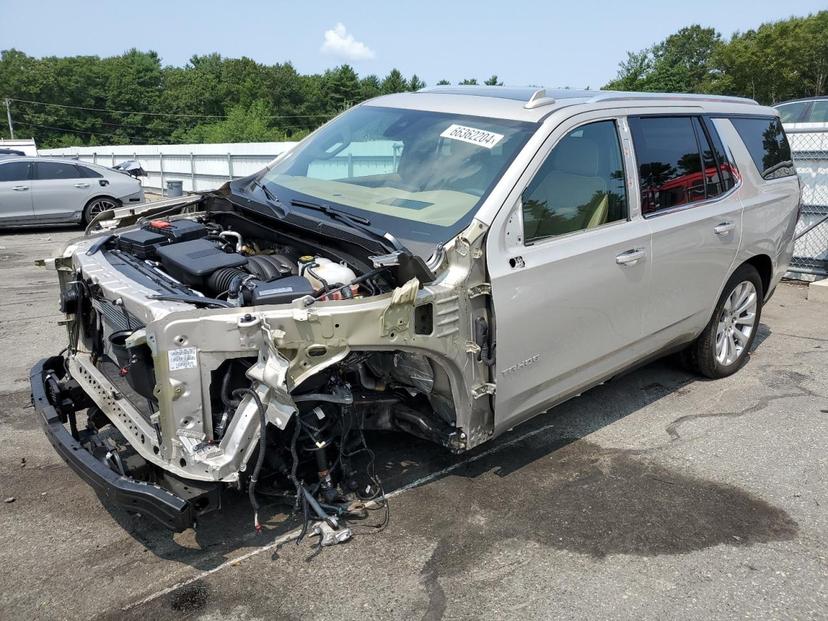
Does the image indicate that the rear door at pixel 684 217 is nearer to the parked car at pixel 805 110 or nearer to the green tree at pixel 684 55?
the parked car at pixel 805 110

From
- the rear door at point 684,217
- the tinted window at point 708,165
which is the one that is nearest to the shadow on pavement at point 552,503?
the rear door at point 684,217

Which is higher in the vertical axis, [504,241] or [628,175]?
[628,175]

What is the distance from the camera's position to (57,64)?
319 feet

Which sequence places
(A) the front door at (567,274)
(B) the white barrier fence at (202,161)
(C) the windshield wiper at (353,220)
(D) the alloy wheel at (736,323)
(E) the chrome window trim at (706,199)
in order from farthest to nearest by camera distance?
(B) the white barrier fence at (202,161) < (D) the alloy wheel at (736,323) < (E) the chrome window trim at (706,199) < (A) the front door at (567,274) < (C) the windshield wiper at (353,220)

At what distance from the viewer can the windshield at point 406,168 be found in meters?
3.59

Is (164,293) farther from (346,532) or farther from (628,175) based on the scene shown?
(628,175)

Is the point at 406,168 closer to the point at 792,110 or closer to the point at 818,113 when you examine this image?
the point at 818,113

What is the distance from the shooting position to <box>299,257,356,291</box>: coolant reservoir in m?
3.31

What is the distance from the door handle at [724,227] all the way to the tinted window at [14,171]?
13.6 m

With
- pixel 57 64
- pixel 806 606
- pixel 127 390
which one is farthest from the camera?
pixel 57 64

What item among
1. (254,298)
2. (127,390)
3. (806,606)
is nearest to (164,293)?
(254,298)

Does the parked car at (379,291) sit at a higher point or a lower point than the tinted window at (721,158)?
lower

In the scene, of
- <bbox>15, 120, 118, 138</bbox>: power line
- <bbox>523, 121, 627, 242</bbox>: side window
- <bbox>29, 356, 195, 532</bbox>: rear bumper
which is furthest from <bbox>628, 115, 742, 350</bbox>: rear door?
<bbox>15, 120, 118, 138</bbox>: power line

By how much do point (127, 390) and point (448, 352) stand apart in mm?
1601
